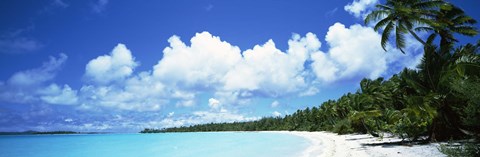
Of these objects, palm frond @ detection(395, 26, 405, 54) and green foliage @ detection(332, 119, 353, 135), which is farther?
green foliage @ detection(332, 119, 353, 135)

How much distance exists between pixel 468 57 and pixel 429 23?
388cm

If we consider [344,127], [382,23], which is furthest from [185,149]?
[382,23]

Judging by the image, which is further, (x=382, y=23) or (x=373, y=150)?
(x=382, y=23)

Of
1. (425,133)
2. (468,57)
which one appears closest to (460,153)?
(468,57)

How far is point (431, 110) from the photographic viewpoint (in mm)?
13328

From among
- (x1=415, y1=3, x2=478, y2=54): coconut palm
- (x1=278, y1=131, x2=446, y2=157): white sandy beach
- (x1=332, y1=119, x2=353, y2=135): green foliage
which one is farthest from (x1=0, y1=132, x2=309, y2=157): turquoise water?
(x1=415, y1=3, x2=478, y2=54): coconut palm

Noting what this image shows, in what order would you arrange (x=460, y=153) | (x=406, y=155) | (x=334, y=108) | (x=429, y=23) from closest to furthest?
(x=460, y=153), (x=406, y=155), (x=429, y=23), (x=334, y=108)

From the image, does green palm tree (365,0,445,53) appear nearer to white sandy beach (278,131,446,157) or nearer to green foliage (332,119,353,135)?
white sandy beach (278,131,446,157)

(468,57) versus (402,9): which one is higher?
(402,9)

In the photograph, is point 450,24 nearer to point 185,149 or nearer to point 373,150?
point 373,150

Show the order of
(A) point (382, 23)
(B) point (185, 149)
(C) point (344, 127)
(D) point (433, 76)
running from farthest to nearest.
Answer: (C) point (344, 127) → (B) point (185, 149) → (A) point (382, 23) → (D) point (433, 76)

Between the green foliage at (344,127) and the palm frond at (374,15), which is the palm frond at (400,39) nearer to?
the palm frond at (374,15)

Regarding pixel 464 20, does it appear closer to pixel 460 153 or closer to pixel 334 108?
pixel 460 153

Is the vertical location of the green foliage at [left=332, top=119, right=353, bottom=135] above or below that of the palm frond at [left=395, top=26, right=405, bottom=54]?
below
